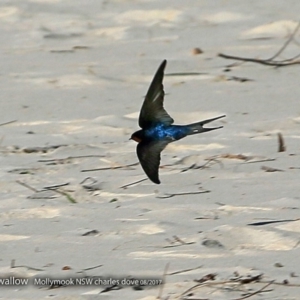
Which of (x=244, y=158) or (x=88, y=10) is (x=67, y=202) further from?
(x=88, y=10)

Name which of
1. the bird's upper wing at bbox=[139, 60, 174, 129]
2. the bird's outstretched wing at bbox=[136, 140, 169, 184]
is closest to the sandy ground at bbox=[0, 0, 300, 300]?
the bird's outstretched wing at bbox=[136, 140, 169, 184]

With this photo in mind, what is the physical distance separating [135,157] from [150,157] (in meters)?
0.91

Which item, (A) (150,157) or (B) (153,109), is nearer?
(A) (150,157)

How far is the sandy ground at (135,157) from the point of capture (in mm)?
3227

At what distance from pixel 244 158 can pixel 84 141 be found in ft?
2.34

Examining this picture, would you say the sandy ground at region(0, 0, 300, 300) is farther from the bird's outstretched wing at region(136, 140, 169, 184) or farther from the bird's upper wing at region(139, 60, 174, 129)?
the bird's upper wing at region(139, 60, 174, 129)

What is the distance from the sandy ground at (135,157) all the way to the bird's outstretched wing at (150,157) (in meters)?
0.16

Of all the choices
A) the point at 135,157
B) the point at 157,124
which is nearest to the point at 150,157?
the point at 157,124

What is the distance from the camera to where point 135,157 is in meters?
4.42

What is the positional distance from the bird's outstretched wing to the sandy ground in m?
0.16

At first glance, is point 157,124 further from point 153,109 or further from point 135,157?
point 135,157

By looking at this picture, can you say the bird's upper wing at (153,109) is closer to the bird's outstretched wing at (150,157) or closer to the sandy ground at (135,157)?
the bird's outstretched wing at (150,157)

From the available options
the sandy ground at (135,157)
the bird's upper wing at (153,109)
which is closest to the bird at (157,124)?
the bird's upper wing at (153,109)

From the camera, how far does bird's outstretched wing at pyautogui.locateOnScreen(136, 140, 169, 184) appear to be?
3.48 m
